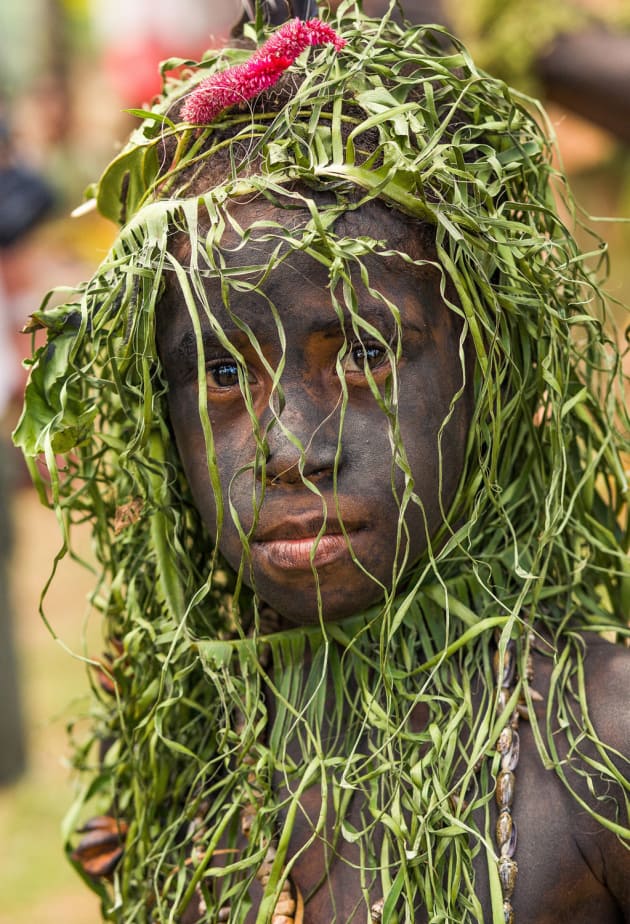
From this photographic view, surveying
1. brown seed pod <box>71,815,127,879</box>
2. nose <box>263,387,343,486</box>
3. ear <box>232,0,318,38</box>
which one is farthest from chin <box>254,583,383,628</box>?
ear <box>232,0,318,38</box>

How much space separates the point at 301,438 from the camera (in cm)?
104

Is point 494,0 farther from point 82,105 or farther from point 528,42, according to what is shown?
point 82,105

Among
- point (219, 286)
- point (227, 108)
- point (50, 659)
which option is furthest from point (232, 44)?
point (50, 659)

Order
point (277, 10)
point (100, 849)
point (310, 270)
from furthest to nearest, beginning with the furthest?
point (100, 849)
point (277, 10)
point (310, 270)

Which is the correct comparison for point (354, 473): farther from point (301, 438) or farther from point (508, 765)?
point (508, 765)

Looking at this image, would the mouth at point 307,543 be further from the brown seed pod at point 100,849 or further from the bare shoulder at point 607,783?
the brown seed pod at point 100,849

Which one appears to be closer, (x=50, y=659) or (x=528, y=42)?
(x=528, y=42)

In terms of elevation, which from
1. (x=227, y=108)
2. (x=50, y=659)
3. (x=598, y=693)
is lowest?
(x=50, y=659)

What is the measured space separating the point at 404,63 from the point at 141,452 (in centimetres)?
46

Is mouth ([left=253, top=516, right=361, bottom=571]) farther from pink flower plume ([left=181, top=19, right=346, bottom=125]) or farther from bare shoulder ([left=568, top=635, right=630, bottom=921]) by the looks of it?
pink flower plume ([left=181, top=19, right=346, bottom=125])

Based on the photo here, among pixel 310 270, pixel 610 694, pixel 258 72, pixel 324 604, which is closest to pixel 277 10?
pixel 258 72

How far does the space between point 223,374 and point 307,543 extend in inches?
7.1

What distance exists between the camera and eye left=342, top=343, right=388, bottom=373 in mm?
1062

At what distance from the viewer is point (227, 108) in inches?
43.4
